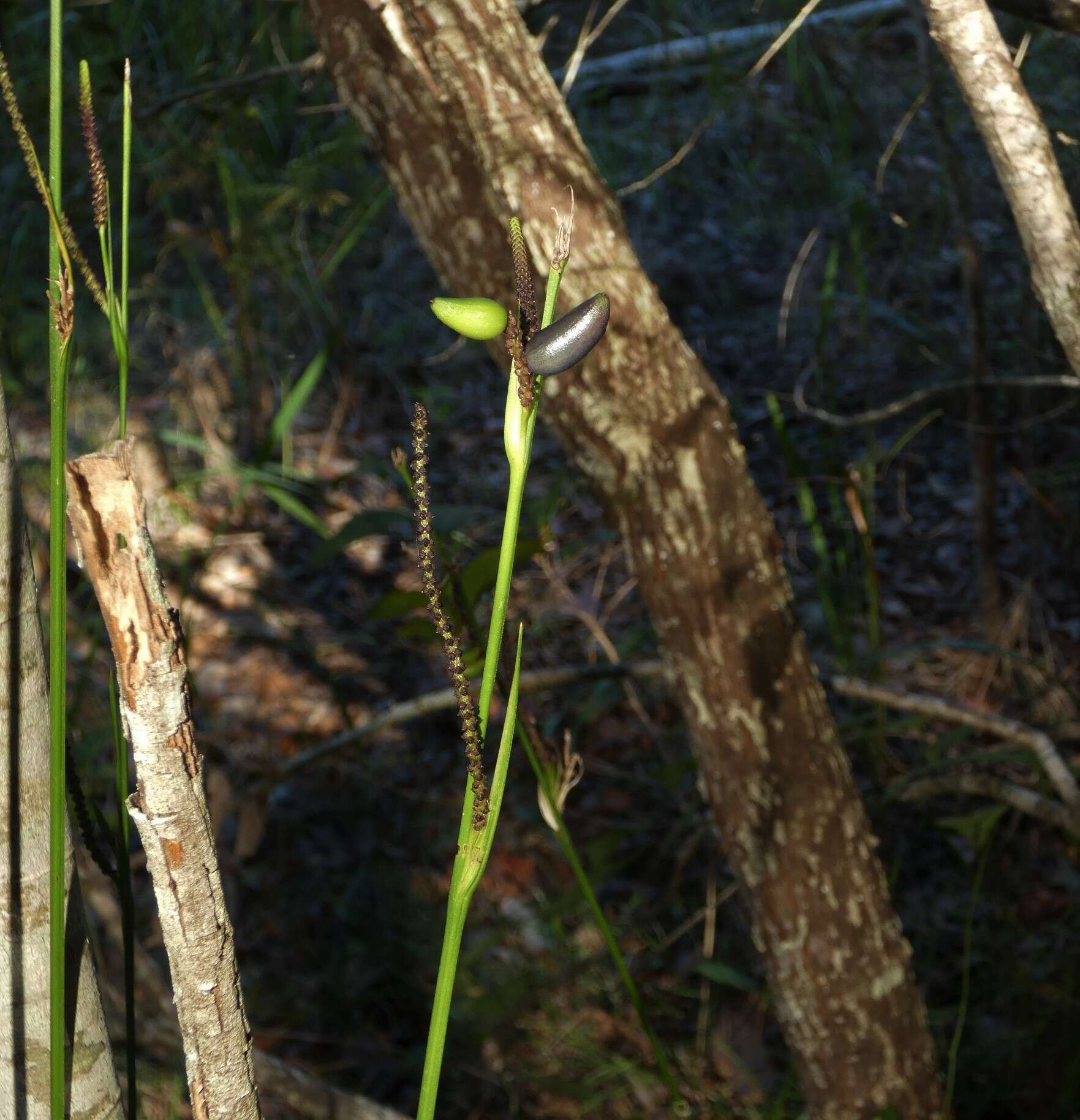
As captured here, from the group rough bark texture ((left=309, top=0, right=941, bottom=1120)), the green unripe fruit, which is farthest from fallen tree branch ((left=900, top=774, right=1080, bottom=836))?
the green unripe fruit

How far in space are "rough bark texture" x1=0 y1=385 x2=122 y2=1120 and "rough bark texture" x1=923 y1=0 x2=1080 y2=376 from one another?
71 centimetres

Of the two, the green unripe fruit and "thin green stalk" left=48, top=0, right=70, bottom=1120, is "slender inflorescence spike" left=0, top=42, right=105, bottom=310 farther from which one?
the green unripe fruit

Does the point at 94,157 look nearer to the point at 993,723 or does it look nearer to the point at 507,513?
the point at 507,513

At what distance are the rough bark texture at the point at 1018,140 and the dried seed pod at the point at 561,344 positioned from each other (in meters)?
0.60

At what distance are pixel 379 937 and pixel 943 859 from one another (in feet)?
3.71

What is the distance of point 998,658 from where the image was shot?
2594mm

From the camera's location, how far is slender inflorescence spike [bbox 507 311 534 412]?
0.40 meters

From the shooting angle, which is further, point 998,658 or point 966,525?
point 966,525

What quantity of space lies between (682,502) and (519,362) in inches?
38.0

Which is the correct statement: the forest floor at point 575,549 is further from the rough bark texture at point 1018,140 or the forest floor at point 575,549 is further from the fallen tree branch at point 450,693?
the rough bark texture at point 1018,140

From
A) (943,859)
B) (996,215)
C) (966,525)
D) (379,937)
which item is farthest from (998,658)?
(996,215)

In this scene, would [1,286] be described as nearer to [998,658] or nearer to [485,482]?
[485,482]

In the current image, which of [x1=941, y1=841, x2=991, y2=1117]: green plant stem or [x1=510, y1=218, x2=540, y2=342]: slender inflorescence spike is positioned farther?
[x1=941, y1=841, x2=991, y2=1117]: green plant stem

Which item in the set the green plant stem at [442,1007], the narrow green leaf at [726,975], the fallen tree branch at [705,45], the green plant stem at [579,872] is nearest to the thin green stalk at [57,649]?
the green plant stem at [442,1007]
